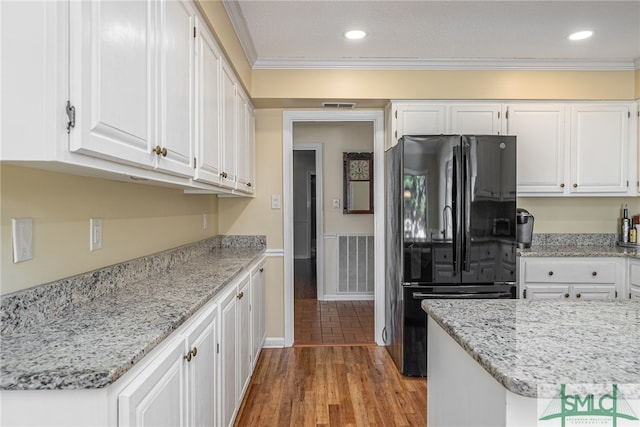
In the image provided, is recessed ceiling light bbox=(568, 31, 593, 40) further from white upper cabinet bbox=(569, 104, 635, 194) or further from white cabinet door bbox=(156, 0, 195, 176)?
white cabinet door bbox=(156, 0, 195, 176)

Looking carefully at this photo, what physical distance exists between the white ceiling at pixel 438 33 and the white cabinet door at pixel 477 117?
33 cm

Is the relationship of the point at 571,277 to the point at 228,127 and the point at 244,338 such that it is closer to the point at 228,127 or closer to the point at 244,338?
the point at 244,338

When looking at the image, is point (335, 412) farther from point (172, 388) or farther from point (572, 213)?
point (572, 213)

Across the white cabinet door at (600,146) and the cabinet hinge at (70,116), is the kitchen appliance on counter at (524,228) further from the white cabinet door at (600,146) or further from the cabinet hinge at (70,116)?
the cabinet hinge at (70,116)

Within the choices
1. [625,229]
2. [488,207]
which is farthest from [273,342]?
[625,229]

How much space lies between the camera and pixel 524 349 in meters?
1.01

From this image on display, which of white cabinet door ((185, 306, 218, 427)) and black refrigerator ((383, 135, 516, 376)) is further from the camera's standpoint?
black refrigerator ((383, 135, 516, 376))

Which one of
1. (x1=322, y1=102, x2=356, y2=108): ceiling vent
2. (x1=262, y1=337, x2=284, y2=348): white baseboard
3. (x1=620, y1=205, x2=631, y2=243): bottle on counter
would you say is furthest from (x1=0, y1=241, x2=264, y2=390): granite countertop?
(x1=620, y1=205, x2=631, y2=243): bottle on counter

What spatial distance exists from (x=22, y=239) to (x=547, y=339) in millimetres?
1488

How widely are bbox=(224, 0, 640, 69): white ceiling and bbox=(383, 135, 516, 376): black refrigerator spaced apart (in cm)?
71

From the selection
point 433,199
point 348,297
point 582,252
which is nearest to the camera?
point 433,199

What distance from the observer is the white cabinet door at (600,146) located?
328 centimetres

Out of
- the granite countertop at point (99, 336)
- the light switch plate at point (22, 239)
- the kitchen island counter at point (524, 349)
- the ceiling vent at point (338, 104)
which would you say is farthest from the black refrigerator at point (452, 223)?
the light switch plate at point (22, 239)

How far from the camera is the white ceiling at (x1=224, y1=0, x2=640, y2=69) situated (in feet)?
7.77
